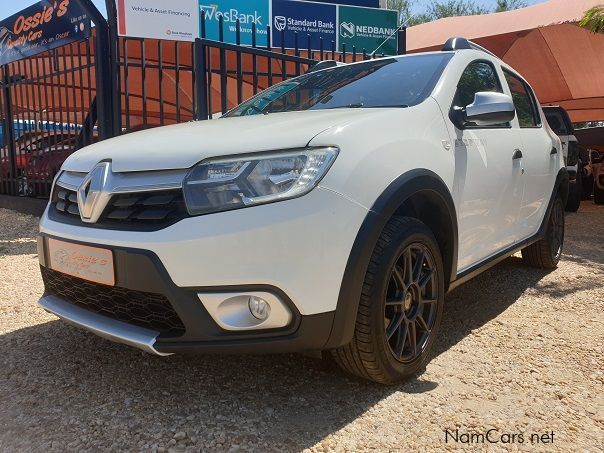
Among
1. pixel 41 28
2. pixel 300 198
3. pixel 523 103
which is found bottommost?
pixel 300 198

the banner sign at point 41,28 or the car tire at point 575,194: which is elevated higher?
the banner sign at point 41,28

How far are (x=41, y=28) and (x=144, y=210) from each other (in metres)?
6.32

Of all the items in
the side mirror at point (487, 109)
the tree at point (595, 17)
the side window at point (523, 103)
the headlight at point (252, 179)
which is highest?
the tree at point (595, 17)

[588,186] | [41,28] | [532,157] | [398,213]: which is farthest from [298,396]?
[588,186]

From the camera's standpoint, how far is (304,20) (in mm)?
8477

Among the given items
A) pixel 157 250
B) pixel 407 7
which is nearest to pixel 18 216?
pixel 157 250

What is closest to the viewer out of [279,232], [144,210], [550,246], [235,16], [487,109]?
[279,232]

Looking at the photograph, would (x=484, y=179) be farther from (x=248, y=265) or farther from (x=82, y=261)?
(x=82, y=261)

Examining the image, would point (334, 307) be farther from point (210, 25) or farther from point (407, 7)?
point (407, 7)

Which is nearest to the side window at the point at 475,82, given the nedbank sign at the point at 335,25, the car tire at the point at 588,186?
the nedbank sign at the point at 335,25

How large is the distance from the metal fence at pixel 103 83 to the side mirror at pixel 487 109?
10.6 ft

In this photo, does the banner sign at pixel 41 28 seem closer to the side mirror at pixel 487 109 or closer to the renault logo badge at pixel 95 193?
the renault logo badge at pixel 95 193

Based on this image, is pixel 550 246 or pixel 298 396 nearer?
pixel 298 396

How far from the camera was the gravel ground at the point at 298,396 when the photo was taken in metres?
1.98
